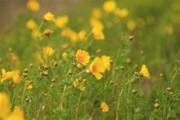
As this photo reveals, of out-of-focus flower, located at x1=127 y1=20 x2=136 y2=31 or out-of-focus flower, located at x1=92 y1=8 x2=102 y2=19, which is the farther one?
out-of-focus flower, located at x1=92 y1=8 x2=102 y2=19

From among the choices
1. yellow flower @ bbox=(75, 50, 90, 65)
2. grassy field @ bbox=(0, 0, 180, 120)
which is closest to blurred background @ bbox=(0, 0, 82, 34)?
grassy field @ bbox=(0, 0, 180, 120)

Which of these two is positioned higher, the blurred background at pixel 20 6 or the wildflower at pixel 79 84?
the blurred background at pixel 20 6

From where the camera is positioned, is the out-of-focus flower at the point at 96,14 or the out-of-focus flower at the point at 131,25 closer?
the out-of-focus flower at the point at 131,25

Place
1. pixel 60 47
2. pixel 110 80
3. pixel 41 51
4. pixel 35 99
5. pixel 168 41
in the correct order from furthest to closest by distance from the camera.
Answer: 1. pixel 168 41
2. pixel 60 47
3. pixel 41 51
4. pixel 110 80
5. pixel 35 99

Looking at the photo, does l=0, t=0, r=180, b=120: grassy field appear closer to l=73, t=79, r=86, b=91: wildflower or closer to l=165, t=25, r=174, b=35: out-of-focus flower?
l=73, t=79, r=86, b=91: wildflower

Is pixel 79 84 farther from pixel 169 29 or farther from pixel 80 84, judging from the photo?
pixel 169 29

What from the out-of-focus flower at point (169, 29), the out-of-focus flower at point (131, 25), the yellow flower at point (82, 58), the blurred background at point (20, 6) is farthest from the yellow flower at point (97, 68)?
the blurred background at point (20, 6)

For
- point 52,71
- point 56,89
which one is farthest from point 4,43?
point 56,89

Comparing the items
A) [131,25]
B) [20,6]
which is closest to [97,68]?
[131,25]

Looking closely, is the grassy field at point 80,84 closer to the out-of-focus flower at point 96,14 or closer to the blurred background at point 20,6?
the out-of-focus flower at point 96,14

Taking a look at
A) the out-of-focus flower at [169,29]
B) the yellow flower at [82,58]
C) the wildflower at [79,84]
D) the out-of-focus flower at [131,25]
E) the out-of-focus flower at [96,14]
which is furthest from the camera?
the out-of-focus flower at [96,14]

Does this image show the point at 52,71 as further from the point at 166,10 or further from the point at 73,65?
the point at 166,10
